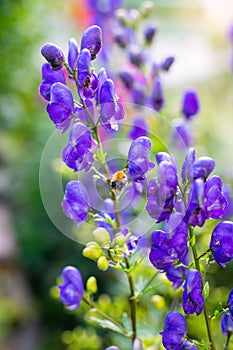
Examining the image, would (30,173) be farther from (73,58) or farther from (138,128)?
(73,58)

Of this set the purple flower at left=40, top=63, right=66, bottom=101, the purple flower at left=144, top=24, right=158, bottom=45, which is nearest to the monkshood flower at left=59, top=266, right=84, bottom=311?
the purple flower at left=40, top=63, right=66, bottom=101

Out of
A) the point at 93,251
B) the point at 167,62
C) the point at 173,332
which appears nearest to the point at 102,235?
the point at 93,251

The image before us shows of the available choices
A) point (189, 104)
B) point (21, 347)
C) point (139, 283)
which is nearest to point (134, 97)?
point (189, 104)

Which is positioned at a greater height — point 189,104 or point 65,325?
point 189,104

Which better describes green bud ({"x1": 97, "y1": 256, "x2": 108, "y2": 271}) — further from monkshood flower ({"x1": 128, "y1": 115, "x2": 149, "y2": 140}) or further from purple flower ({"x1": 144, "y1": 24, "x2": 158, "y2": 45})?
purple flower ({"x1": 144, "y1": 24, "x2": 158, "y2": 45})

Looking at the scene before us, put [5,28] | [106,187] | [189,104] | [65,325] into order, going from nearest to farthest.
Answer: [106,187] → [189,104] → [65,325] → [5,28]

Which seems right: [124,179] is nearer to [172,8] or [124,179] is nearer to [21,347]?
[21,347]
